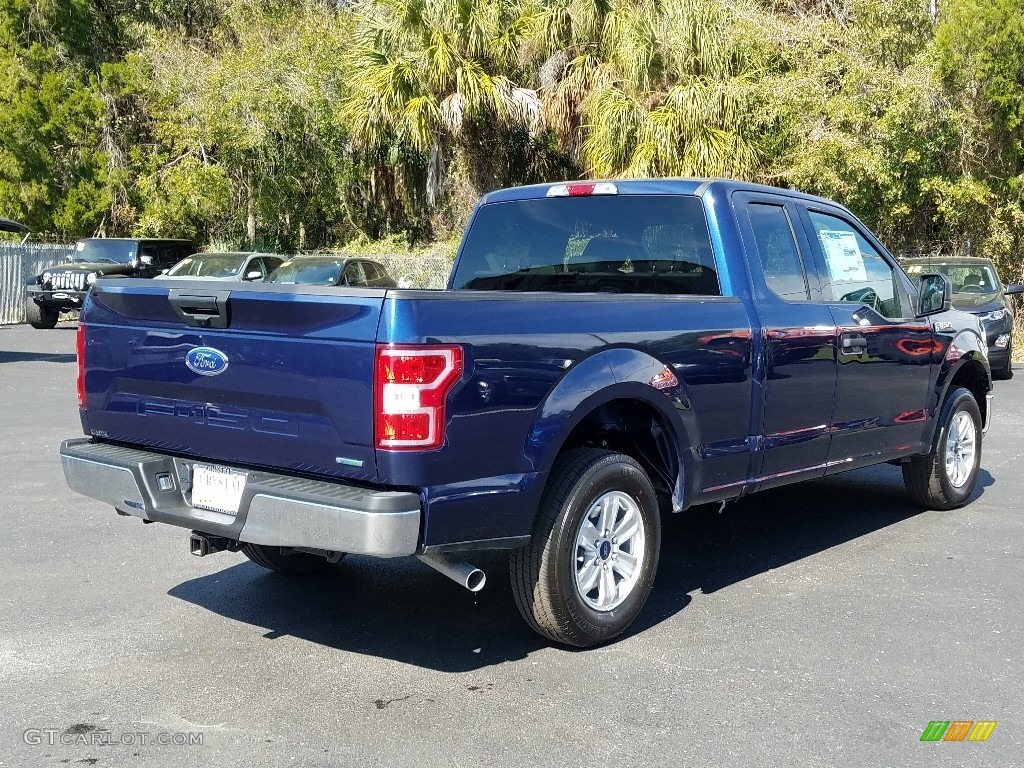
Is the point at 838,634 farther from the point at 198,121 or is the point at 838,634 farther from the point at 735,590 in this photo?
the point at 198,121

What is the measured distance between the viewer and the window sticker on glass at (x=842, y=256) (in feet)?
21.1

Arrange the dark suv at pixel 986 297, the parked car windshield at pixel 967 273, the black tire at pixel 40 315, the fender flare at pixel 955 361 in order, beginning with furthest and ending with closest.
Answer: the black tire at pixel 40 315
the parked car windshield at pixel 967 273
the dark suv at pixel 986 297
the fender flare at pixel 955 361

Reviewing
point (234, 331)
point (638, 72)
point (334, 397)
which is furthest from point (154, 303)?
point (638, 72)

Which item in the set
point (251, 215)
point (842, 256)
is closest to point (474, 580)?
point (842, 256)

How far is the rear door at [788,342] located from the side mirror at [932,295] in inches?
48.1

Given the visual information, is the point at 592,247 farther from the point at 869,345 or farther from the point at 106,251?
the point at 106,251

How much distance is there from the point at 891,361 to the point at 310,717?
13.4 feet

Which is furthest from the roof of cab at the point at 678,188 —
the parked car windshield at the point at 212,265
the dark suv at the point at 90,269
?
the dark suv at the point at 90,269

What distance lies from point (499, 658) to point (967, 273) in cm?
1367

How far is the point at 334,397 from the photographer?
4238 millimetres

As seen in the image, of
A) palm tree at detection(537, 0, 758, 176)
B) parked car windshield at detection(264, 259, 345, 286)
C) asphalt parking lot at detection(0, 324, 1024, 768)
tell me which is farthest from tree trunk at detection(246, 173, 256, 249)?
asphalt parking lot at detection(0, 324, 1024, 768)

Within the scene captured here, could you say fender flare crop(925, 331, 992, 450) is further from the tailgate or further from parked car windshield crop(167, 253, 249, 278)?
parked car windshield crop(167, 253, 249, 278)

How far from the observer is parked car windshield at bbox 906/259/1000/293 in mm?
16156

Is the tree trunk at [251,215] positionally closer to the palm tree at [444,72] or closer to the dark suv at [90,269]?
the dark suv at [90,269]
